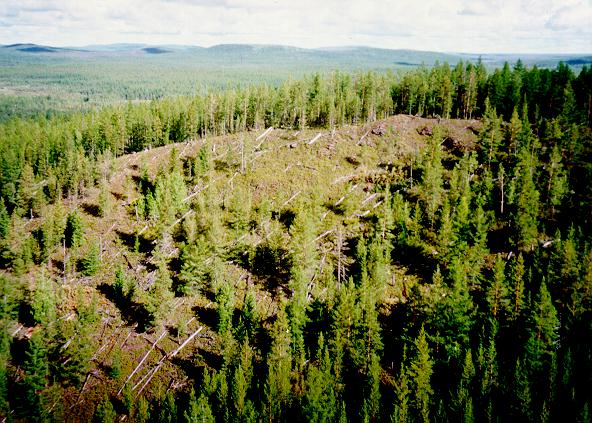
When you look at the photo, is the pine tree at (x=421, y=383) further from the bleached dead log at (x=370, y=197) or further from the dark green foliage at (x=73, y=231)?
the dark green foliage at (x=73, y=231)

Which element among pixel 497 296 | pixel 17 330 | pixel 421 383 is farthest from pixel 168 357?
pixel 497 296

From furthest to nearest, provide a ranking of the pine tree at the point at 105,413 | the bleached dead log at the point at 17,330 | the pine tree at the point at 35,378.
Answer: the bleached dead log at the point at 17,330
the pine tree at the point at 35,378
the pine tree at the point at 105,413

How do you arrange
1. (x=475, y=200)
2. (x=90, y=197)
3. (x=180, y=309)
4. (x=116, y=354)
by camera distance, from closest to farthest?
(x=116, y=354), (x=180, y=309), (x=475, y=200), (x=90, y=197)

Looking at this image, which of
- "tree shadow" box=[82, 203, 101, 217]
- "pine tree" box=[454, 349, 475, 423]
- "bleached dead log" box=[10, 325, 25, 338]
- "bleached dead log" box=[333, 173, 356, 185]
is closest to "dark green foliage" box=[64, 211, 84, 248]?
"tree shadow" box=[82, 203, 101, 217]

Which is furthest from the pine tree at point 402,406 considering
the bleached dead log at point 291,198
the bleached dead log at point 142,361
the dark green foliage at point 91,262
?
the dark green foliage at point 91,262

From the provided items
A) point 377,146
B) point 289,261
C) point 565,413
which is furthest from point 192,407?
point 377,146

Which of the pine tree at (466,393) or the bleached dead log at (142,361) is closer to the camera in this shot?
the pine tree at (466,393)

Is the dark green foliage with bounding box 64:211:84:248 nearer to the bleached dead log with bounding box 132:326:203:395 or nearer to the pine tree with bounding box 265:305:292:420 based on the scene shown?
the bleached dead log with bounding box 132:326:203:395

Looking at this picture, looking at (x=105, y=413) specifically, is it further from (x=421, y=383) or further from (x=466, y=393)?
(x=466, y=393)

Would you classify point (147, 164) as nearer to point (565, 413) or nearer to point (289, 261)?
point (289, 261)
